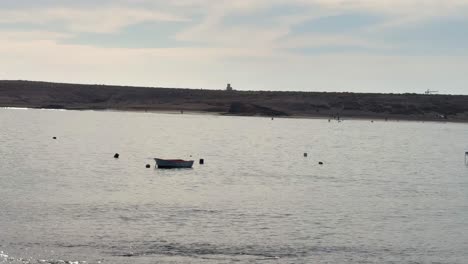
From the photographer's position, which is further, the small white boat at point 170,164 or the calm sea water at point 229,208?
the small white boat at point 170,164

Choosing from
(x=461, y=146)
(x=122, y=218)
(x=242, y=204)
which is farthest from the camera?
(x=461, y=146)

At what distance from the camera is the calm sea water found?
102 ft

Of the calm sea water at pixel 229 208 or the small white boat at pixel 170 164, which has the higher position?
the small white boat at pixel 170 164

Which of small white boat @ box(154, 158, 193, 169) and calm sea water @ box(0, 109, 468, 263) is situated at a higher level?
small white boat @ box(154, 158, 193, 169)

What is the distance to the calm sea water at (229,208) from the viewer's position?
31047 mm

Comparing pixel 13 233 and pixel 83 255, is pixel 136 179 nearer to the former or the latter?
pixel 13 233

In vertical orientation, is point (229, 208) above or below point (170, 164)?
below

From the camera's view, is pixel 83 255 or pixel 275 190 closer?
pixel 83 255

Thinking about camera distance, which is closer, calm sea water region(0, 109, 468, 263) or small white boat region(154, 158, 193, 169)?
calm sea water region(0, 109, 468, 263)

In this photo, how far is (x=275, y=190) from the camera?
50.7 m

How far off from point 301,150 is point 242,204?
159ft

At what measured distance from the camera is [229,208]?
41.6m

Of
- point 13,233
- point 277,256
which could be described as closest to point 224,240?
point 277,256

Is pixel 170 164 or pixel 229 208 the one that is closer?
pixel 229 208
